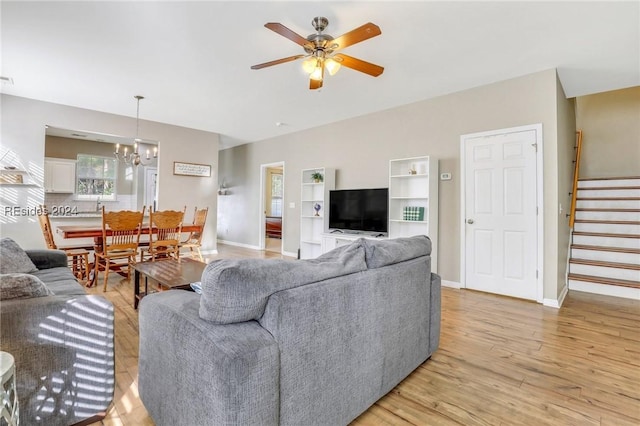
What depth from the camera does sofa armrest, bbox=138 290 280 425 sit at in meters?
0.97

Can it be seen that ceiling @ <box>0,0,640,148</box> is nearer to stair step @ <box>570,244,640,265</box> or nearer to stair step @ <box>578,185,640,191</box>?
stair step @ <box>578,185,640,191</box>

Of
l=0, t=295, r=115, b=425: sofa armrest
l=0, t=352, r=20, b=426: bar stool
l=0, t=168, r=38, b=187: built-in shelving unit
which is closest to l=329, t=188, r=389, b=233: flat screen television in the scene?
l=0, t=295, r=115, b=425: sofa armrest

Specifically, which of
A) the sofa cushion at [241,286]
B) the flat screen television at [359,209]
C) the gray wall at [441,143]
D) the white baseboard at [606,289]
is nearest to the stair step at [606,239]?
the white baseboard at [606,289]

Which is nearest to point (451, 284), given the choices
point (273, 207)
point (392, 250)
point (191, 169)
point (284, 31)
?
point (392, 250)

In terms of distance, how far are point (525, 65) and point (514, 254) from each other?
2.17 meters

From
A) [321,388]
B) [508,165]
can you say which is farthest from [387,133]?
[321,388]

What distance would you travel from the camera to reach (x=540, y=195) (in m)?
3.54

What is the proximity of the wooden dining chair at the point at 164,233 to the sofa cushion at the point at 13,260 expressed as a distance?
160cm

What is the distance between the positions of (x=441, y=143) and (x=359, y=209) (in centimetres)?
162

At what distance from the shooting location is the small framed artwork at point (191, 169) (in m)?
6.14

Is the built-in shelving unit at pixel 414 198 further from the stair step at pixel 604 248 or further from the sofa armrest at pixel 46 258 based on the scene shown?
the sofa armrest at pixel 46 258

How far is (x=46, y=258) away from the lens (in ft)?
9.27

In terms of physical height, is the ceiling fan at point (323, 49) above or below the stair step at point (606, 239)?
above

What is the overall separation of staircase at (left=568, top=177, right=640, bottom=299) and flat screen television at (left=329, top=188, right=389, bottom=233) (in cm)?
271
